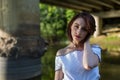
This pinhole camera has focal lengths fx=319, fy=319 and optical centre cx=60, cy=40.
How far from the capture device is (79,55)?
2324mm

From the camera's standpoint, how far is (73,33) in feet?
7.71

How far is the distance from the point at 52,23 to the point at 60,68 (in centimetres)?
2782

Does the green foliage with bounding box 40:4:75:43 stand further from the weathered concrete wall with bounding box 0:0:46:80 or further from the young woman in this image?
the young woman

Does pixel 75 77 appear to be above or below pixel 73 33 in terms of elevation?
below

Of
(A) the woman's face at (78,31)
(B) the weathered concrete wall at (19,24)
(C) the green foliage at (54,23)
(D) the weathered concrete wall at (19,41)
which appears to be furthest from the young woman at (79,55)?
(C) the green foliage at (54,23)

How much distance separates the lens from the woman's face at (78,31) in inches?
92.0

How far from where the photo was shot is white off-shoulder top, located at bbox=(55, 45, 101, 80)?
7.49ft

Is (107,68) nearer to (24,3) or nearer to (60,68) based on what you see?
(24,3)

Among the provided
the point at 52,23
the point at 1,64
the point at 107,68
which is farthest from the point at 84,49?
the point at 52,23

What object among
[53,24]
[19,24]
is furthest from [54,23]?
[19,24]

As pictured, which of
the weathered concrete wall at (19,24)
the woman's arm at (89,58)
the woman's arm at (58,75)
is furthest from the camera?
the weathered concrete wall at (19,24)

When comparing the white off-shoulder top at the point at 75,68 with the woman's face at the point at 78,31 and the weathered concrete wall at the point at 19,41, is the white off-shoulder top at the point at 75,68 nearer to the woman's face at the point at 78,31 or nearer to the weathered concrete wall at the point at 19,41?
the woman's face at the point at 78,31

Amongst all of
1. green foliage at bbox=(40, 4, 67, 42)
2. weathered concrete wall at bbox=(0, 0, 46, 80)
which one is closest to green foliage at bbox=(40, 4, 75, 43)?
green foliage at bbox=(40, 4, 67, 42)

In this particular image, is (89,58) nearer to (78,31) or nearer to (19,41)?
(78,31)
